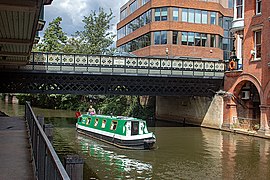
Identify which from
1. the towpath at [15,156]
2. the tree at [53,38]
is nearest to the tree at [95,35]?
the tree at [53,38]

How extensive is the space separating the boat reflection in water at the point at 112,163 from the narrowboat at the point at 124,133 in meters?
0.61

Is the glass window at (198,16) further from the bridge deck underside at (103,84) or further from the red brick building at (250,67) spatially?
the bridge deck underside at (103,84)

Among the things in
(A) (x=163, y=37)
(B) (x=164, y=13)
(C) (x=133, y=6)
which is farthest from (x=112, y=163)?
(C) (x=133, y=6)

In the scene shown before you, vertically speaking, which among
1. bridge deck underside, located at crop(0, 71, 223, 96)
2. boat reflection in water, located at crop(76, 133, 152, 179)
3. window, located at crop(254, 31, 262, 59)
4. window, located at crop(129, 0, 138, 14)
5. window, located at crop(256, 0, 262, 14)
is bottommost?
boat reflection in water, located at crop(76, 133, 152, 179)

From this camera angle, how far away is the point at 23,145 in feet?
33.1

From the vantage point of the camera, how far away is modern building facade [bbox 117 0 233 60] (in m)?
40.6

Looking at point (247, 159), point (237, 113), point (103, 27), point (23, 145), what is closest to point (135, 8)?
point (103, 27)

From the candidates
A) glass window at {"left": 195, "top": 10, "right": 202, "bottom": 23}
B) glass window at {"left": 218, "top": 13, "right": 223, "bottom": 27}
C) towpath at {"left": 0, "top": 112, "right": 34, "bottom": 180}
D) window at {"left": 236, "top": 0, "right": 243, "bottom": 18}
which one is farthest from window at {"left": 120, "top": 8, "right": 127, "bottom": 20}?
towpath at {"left": 0, "top": 112, "right": 34, "bottom": 180}

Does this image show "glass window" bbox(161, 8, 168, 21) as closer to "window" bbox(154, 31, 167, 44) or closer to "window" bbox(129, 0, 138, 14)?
"window" bbox(154, 31, 167, 44)

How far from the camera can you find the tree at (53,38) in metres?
55.0

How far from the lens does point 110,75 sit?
27.0m

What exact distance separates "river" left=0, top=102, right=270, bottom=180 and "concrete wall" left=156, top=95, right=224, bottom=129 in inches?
202

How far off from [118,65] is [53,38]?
31.5m

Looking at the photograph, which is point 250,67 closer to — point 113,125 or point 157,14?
point 113,125
